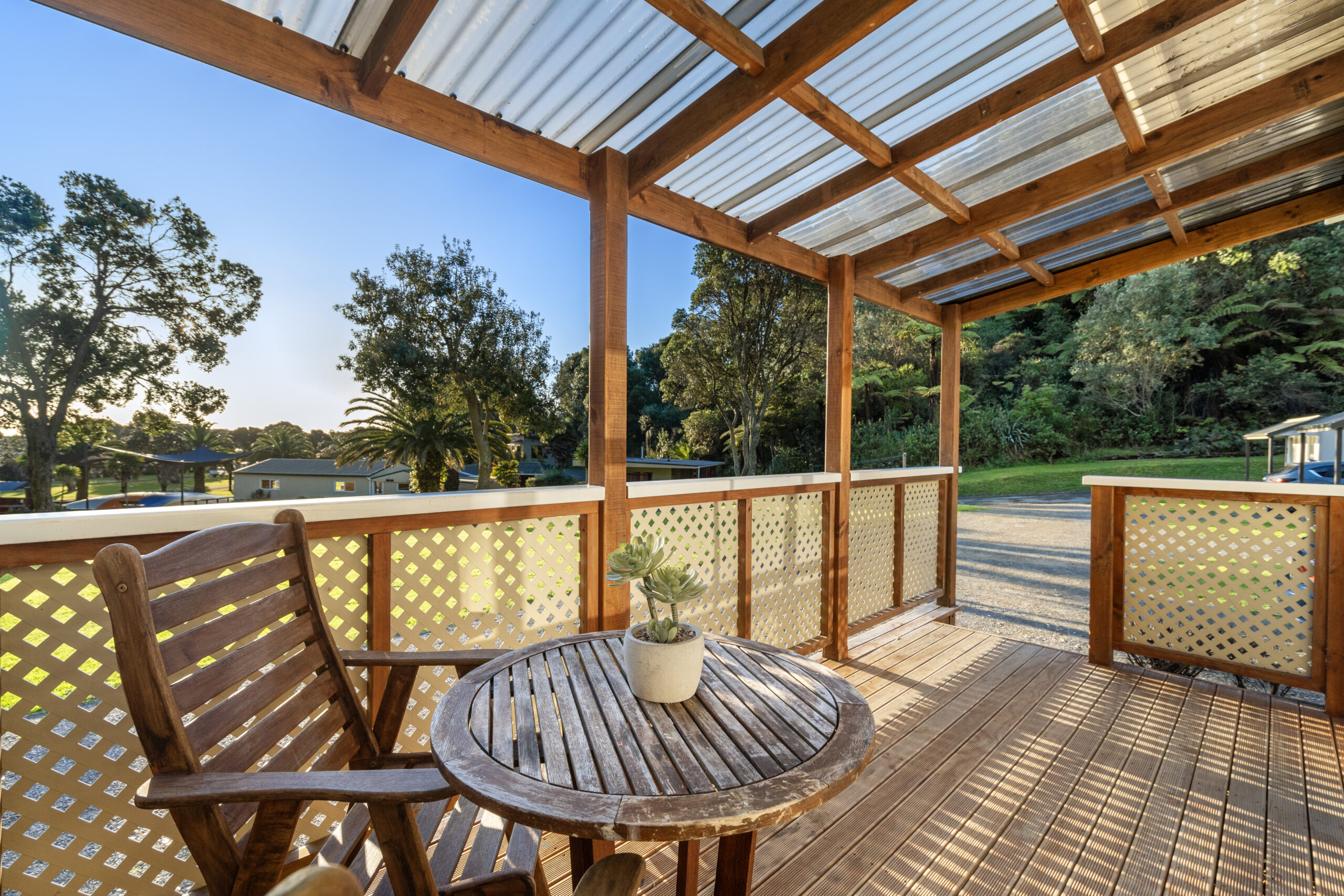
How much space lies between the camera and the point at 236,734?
71.8 inches

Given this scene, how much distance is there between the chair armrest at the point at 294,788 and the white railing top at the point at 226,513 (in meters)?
0.76

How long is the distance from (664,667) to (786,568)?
2.31m

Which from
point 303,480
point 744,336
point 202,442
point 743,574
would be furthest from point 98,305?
point 743,574

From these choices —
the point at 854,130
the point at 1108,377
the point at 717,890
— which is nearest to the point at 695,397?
the point at 1108,377

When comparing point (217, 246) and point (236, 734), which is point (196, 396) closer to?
point (217, 246)

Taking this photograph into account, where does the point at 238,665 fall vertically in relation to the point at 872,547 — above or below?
above

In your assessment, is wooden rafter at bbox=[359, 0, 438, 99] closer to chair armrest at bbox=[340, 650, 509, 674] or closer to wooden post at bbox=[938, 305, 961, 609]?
chair armrest at bbox=[340, 650, 509, 674]

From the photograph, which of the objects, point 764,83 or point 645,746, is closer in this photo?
point 645,746

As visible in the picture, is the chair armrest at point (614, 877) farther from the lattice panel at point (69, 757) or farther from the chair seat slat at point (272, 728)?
the lattice panel at point (69, 757)

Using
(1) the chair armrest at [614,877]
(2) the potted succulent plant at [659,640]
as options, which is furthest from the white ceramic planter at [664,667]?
(1) the chair armrest at [614,877]

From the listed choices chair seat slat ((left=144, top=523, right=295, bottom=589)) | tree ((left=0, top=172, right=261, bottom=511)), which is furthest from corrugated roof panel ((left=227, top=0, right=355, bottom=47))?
tree ((left=0, top=172, right=261, bottom=511))

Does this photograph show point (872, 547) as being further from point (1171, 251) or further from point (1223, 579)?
point (1171, 251)

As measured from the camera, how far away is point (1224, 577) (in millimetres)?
3137

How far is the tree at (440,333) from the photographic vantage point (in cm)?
1675
